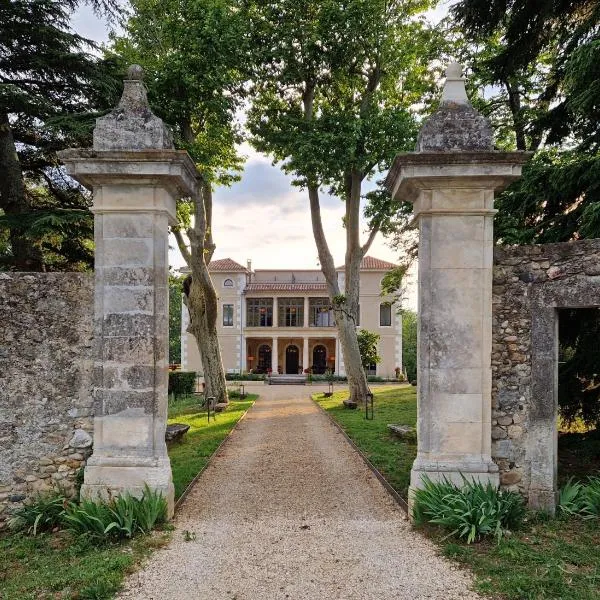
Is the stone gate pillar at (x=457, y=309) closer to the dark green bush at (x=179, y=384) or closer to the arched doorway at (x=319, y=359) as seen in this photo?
the dark green bush at (x=179, y=384)

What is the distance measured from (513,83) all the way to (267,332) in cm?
2580

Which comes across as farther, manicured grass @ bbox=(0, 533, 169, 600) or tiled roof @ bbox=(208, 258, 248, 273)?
tiled roof @ bbox=(208, 258, 248, 273)

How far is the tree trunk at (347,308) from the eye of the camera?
14.9 meters

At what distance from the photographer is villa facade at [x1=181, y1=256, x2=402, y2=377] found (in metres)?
33.3

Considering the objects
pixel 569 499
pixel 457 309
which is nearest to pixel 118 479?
pixel 457 309

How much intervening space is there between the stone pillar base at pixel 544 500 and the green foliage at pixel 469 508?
13cm

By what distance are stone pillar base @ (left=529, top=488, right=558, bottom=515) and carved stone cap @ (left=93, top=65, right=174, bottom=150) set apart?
18.6 feet

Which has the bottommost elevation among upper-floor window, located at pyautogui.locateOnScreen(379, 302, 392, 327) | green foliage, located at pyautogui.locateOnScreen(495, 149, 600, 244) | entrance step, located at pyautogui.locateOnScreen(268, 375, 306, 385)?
entrance step, located at pyautogui.locateOnScreen(268, 375, 306, 385)

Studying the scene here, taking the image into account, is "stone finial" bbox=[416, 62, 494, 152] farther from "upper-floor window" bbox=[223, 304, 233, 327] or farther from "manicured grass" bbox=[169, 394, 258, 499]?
"upper-floor window" bbox=[223, 304, 233, 327]

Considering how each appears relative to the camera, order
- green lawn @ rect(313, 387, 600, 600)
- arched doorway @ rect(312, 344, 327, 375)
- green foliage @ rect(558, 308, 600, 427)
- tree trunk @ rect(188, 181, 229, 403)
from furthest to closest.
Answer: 1. arched doorway @ rect(312, 344, 327, 375)
2. tree trunk @ rect(188, 181, 229, 403)
3. green foliage @ rect(558, 308, 600, 427)
4. green lawn @ rect(313, 387, 600, 600)

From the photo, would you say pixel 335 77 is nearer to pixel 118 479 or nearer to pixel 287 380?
pixel 118 479

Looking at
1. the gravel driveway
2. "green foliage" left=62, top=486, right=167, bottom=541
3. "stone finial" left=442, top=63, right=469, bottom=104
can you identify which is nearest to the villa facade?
the gravel driveway

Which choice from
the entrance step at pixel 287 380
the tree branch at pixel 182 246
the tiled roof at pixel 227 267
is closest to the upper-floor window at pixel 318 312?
the tiled roof at pixel 227 267

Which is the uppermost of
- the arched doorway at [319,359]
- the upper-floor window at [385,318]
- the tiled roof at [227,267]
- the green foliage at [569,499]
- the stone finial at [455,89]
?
the tiled roof at [227,267]
